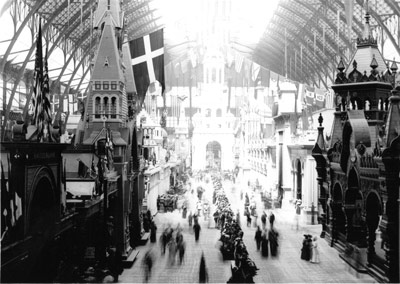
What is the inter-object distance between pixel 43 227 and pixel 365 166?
12.8 m

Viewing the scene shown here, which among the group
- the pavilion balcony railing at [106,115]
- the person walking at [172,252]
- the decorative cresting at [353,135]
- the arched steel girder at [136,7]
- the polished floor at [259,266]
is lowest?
the polished floor at [259,266]

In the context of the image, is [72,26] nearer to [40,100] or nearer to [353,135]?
[353,135]

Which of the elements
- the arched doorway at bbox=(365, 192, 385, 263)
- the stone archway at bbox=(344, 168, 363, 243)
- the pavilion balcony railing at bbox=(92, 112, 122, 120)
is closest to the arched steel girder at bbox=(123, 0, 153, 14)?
the pavilion balcony railing at bbox=(92, 112, 122, 120)

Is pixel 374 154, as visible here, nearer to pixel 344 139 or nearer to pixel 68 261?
pixel 344 139

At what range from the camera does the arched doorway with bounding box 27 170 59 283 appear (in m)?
11.8

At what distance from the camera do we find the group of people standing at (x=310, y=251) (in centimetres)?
2141

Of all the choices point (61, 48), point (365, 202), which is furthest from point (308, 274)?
point (61, 48)

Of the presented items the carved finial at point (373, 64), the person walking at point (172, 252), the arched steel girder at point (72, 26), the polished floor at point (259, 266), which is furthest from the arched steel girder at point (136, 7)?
the carved finial at point (373, 64)

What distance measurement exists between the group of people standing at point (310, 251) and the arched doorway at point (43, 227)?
38.7 ft

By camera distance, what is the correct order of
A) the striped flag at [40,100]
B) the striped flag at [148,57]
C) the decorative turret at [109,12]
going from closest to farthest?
the striped flag at [40,100] → the decorative turret at [109,12] → the striped flag at [148,57]

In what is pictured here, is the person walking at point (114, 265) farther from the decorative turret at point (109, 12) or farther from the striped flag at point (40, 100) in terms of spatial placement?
the decorative turret at point (109, 12)

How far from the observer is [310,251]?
71.4 ft

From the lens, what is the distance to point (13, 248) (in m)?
10.5

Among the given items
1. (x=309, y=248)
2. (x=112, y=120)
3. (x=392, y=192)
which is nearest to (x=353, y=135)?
(x=392, y=192)
